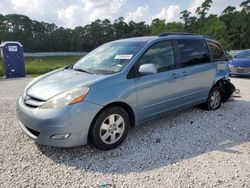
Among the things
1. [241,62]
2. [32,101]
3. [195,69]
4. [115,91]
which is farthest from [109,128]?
[241,62]

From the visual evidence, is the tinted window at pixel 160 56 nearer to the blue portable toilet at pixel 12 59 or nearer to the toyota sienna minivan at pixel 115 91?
the toyota sienna minivan at pixel 115 91

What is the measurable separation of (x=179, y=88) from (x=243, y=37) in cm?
5430

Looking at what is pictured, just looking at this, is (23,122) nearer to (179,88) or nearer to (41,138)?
(41,138)

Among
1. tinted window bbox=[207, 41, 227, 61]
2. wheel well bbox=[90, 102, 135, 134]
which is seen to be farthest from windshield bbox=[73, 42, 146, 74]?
tinted window bbox=[207, 41, 227, 61]

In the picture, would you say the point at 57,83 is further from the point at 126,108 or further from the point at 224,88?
the point at 224,88

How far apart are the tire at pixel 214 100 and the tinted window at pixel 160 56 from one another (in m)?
1.60

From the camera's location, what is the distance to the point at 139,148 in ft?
11.9

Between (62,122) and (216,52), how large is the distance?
398cm

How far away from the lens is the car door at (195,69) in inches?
179

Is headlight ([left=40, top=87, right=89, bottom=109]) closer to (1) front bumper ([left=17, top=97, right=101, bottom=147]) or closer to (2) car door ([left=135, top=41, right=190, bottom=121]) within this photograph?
(1) front bumper ([left=17, top=97, right=101, bottom=147])

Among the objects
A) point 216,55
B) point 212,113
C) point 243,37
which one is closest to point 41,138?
point 212,113

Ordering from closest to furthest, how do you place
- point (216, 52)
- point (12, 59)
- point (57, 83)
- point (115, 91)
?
1. point (115, 91)
2. point (57, 83)
3. point (216, 52)
4. point (12, 59)

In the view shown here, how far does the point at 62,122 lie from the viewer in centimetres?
308

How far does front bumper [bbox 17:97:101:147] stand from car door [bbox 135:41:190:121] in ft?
2.90
